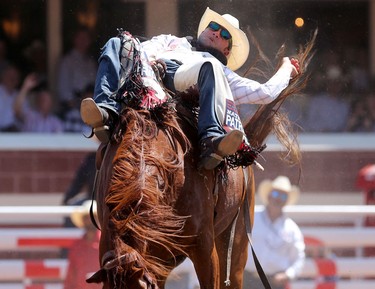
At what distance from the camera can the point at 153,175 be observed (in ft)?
18.0

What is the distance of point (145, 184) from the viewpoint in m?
5.39

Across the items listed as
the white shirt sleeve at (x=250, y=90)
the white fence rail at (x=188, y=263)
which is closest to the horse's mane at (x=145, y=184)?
the white shirt sleeve at (x=250, y=90)

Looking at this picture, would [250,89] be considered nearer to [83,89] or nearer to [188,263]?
[188,263]

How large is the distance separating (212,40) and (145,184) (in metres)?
1.55

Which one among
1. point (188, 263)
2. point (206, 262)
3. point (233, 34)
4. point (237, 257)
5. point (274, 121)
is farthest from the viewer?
point (188, 263)

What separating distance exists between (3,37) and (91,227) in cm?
511

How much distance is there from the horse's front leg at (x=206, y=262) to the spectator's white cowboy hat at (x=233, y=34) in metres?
1.42

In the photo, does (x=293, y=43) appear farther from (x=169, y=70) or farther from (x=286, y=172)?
(x=169, y=70)

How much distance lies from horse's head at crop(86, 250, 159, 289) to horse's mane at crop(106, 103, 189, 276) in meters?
0.07

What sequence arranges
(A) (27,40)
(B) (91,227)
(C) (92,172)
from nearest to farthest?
1. (B) (91,227)
2. (C) (92,172)
3. (A) (27,40)

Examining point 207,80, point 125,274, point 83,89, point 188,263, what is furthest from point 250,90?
point 83,89

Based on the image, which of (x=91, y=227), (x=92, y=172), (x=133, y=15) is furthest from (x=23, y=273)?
(x=133, y=15)

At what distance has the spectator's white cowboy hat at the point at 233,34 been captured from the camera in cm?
675

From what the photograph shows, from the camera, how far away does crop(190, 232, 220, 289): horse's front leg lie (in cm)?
588
